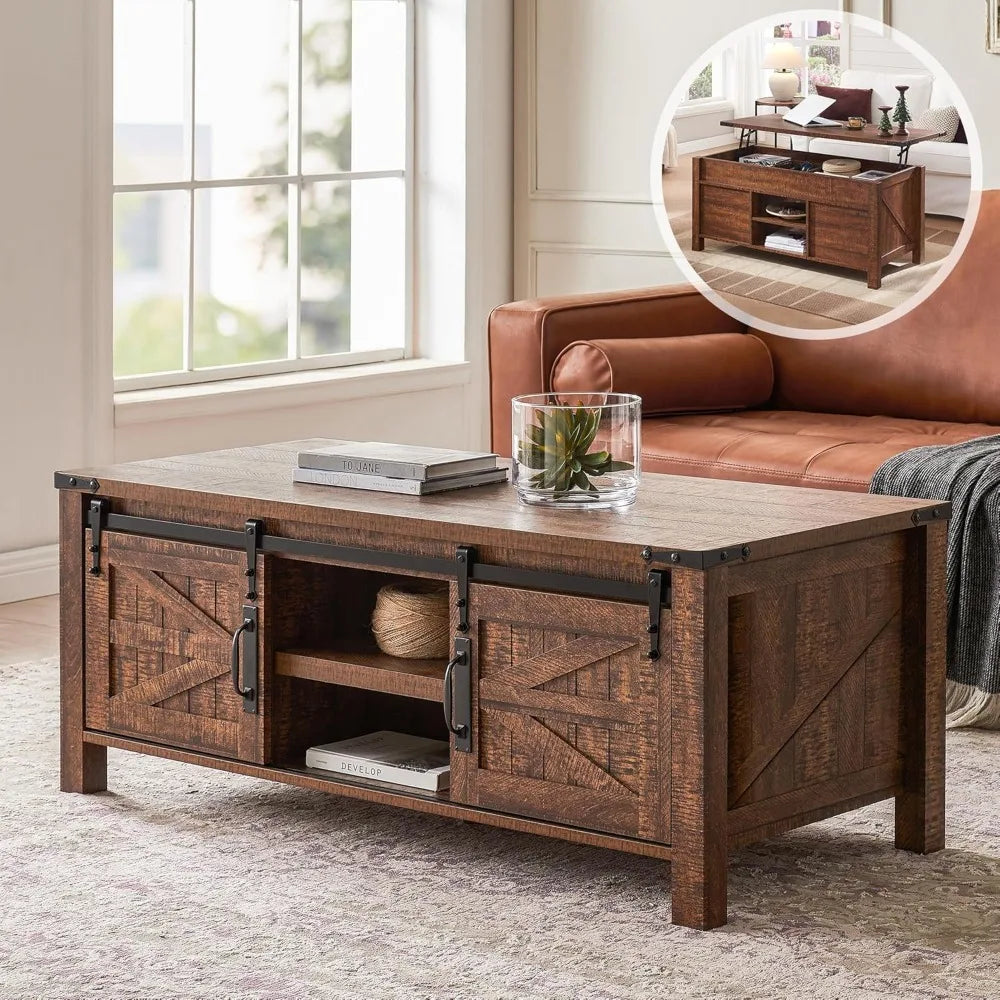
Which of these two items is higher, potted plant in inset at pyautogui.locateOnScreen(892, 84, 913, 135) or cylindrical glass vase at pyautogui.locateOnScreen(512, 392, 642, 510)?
potted plant in inset at pyautogui.locateOnScreen(892, 84, 913, 135)

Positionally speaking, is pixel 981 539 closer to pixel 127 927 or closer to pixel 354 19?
pixel 127 927

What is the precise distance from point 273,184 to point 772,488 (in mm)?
2746

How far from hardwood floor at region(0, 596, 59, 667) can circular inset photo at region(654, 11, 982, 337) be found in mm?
1703

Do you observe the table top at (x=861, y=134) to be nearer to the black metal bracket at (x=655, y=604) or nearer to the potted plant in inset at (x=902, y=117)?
the potted plant in inset at (x=902, y=117)

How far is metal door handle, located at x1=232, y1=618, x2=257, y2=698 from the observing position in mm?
2555

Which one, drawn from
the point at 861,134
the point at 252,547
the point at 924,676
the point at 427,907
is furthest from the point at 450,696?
the point at 861,134

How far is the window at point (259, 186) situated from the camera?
4.75 meters

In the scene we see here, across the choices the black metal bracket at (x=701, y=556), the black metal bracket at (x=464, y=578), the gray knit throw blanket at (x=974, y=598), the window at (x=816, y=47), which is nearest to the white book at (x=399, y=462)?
the black metal bracket at (x=464, y=578)

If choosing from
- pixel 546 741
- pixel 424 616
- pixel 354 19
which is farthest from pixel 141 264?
pixel 546 741

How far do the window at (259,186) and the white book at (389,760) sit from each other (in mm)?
2317

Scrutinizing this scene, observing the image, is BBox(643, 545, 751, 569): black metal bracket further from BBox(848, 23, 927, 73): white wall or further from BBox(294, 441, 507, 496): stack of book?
BBox(848, 23, 927, 73): white wall

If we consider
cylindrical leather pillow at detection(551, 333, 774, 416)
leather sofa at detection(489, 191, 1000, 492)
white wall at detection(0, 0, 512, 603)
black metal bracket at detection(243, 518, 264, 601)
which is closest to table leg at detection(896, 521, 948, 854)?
black metal bracket at detection(243, 518, 264, 601)

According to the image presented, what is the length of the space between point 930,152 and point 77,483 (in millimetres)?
2305

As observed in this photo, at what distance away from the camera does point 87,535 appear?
2.73 meters
